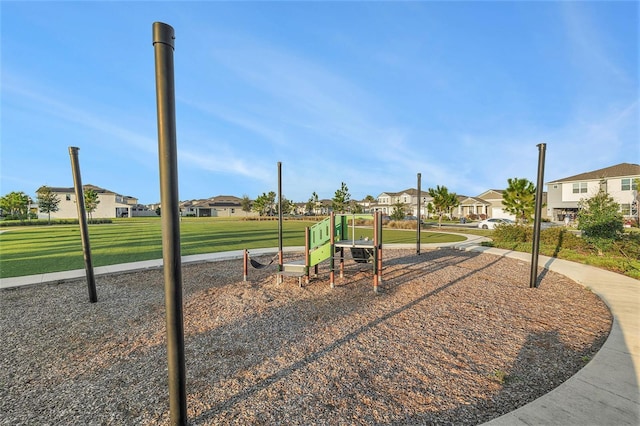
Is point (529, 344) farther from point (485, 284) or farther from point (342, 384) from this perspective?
point (485, 284)

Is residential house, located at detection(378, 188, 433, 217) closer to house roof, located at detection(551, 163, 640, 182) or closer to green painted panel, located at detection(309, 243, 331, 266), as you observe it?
house roof, located at detection(551, 163, 640, 182)

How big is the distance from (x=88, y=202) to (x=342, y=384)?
6647 centimetres

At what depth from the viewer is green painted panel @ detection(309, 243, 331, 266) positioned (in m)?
8.09

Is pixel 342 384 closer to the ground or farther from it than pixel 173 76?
closer to the ground

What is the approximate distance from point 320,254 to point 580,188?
1892 inches

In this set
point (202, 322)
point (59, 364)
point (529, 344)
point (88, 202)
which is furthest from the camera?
point (88, 202)

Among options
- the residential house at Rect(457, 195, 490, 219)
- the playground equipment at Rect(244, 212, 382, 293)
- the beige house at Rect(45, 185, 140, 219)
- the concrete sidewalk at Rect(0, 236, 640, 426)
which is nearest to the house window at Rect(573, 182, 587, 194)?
the residential house at Rect(457, 195, 490, 219)

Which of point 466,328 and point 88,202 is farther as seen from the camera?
point 88,202

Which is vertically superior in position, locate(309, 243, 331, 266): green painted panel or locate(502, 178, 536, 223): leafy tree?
locate(502, 178, 536, 223): leafy tree

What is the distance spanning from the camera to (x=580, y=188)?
40094mm

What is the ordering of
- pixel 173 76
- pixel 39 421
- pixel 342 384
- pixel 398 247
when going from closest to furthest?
pixel 173 76 < pixel 39 421 < pixel 342 384 < pixel 398 247

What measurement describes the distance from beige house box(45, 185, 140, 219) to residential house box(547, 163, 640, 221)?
8634 cm

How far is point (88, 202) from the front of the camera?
5406cm

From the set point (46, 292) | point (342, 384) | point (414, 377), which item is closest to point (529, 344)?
point (414, 377)
